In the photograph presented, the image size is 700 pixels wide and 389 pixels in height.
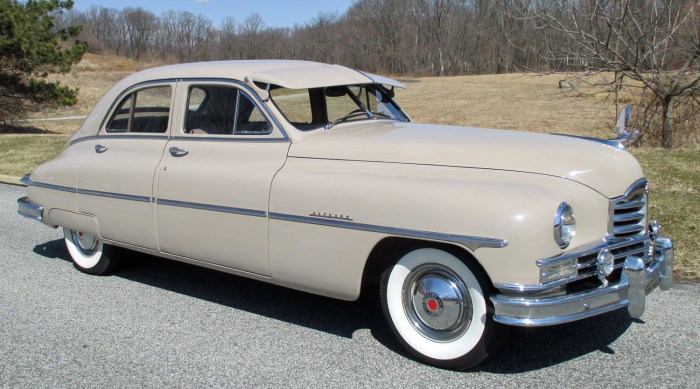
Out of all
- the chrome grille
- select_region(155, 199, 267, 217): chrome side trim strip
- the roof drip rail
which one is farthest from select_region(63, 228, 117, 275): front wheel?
the chrome grille

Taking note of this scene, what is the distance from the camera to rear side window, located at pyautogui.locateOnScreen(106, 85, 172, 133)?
5.25 meters

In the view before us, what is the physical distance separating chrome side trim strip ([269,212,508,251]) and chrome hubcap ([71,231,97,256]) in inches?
91.4

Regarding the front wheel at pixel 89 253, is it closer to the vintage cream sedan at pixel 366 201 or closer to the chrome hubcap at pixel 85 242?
the chrome hubcap at pixel 85 242

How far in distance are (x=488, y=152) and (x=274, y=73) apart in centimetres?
172

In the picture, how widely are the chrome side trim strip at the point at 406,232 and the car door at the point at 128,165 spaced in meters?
1.32

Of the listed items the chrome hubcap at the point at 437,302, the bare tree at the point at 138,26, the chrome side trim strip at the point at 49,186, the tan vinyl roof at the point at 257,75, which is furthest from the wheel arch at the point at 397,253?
the bare tree at the point at 138,26

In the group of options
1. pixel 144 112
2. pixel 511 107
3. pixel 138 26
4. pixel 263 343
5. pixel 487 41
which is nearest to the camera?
pixel 263 343

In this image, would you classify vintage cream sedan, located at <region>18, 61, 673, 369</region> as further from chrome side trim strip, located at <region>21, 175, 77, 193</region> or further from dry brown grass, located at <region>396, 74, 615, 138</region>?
dry brown grass, located at <region>396, 74, 615, 138</region>

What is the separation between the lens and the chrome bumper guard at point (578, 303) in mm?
3428

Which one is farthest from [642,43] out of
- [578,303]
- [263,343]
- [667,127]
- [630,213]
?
[263,343]

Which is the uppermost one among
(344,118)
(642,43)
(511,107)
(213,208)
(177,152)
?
(642,43)

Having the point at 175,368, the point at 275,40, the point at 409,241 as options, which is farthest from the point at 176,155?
the point at 275,40

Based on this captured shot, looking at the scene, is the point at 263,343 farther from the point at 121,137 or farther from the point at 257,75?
Result: the point at 121,137

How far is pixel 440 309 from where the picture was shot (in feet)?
12.6
